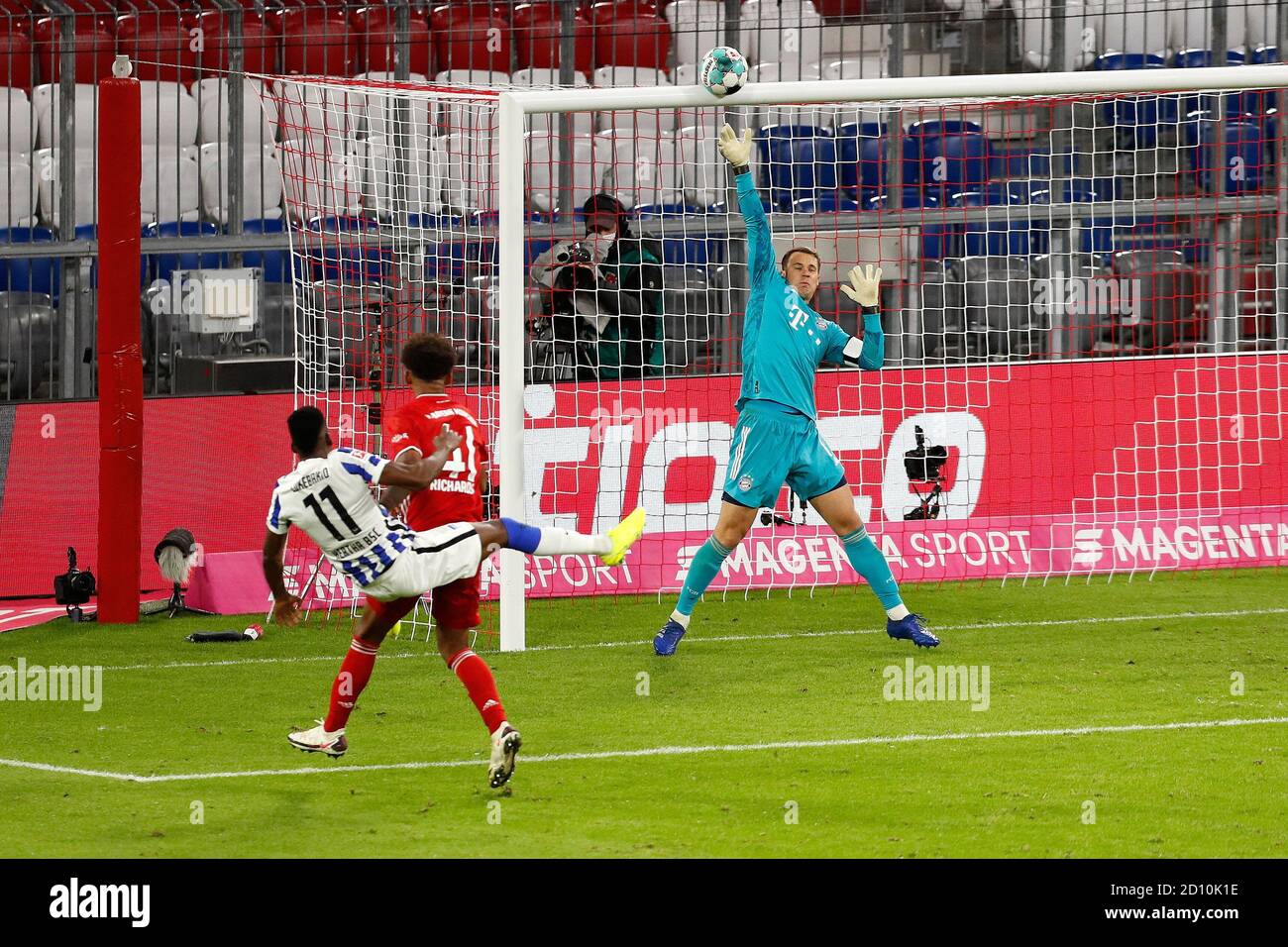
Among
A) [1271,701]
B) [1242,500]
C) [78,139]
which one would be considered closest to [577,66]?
[78,139]

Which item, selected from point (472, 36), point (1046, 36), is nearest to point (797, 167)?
point (1046, 36)

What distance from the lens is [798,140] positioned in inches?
523

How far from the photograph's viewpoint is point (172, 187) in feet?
46.4

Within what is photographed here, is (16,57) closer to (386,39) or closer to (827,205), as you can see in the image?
(386,39)

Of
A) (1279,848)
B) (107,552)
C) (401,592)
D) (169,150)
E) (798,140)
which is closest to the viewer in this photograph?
(1279,848)

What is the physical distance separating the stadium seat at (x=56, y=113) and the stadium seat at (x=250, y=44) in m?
1.06

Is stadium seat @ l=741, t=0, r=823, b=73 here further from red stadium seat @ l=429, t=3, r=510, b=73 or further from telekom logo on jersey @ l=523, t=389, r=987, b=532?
telekom logo on jersey @ l=523, t=389, r=987, b=532

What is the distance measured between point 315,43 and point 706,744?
9160 millimetres

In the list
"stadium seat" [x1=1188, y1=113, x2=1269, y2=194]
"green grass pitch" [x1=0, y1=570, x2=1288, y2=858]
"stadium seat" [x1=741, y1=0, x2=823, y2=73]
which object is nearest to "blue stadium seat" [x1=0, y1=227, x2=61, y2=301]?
"green grass pitch" [x1=0, y1=570, x2=1288, y2=858]

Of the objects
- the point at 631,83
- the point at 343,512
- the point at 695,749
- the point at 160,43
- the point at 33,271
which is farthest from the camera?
the point at 160,43

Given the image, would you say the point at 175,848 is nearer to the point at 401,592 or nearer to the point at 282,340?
the point at 401,592

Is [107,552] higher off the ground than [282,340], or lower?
lower

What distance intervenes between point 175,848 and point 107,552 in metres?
5.80

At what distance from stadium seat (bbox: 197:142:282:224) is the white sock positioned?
814 centimetres
